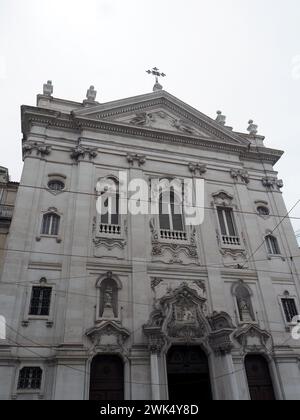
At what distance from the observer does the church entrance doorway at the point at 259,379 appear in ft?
52.3

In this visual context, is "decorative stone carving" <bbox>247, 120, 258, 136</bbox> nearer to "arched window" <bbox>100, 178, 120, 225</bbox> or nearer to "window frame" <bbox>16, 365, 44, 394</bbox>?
"arched window" <bbox>100, 178, 120, 225</bbox>

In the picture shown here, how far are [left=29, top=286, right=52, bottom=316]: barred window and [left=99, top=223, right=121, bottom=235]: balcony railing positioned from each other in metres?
3.96

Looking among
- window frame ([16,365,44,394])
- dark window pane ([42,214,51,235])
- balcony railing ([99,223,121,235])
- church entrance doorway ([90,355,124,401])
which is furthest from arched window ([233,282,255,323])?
dark window pane ([42,214,51,235])

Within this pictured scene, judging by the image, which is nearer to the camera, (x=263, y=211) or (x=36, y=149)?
(x=36, y=149)

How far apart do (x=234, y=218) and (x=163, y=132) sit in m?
7.14

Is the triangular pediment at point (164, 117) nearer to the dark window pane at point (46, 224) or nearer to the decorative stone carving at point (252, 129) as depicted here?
the decorative stone carving at point (252, 129)

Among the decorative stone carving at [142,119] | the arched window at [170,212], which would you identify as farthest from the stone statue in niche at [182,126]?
the arched window at [170,212]

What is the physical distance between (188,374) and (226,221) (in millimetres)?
9090

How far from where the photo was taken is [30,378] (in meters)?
13.7

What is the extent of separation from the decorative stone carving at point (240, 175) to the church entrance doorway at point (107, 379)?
13.5 meters

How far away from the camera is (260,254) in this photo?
65.4 ft

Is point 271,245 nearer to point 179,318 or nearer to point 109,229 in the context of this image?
point 179,318

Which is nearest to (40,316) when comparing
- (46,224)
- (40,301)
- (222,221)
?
(40,301)

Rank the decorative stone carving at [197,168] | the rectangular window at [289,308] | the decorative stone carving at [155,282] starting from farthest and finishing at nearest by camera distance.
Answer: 1. the decorative stone carving at [197,168]
2. the rectangular window at [289,308]
3. the decorative stone carving at [155,282]
